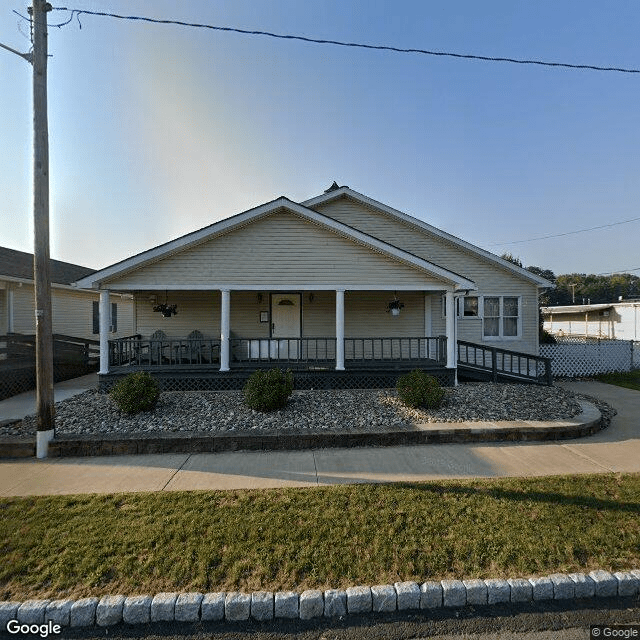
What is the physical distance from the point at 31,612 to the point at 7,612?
167 millimetres

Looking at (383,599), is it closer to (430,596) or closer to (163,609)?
(430,596)

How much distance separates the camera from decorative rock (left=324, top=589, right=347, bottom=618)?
262cm

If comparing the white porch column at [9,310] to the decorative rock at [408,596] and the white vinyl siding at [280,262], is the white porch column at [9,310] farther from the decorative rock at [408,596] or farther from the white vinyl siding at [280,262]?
the decorative rock at [408,596]

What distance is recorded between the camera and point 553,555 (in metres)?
→ 3.07

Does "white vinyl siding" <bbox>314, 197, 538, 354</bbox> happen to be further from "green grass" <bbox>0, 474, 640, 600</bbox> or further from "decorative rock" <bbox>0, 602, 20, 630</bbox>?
"decorative rock" <bbox>0, 602, 20, 630</bbox>

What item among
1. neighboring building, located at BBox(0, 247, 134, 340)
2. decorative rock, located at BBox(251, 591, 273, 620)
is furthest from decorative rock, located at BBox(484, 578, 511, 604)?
neighboring building, located at BBox(0, 247, 134, 340)

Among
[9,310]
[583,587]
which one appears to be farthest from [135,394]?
[9,310]

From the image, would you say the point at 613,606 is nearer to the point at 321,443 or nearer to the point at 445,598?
the point at 445,598

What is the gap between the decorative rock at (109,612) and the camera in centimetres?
256

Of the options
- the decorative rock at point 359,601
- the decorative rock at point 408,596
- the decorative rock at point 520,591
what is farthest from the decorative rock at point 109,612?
the decorative rock at point 520,591

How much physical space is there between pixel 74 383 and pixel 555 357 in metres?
17.0

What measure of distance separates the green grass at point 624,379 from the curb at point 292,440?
6997 millimetres

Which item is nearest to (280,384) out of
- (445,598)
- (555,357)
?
(445,598)

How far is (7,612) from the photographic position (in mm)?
2561
